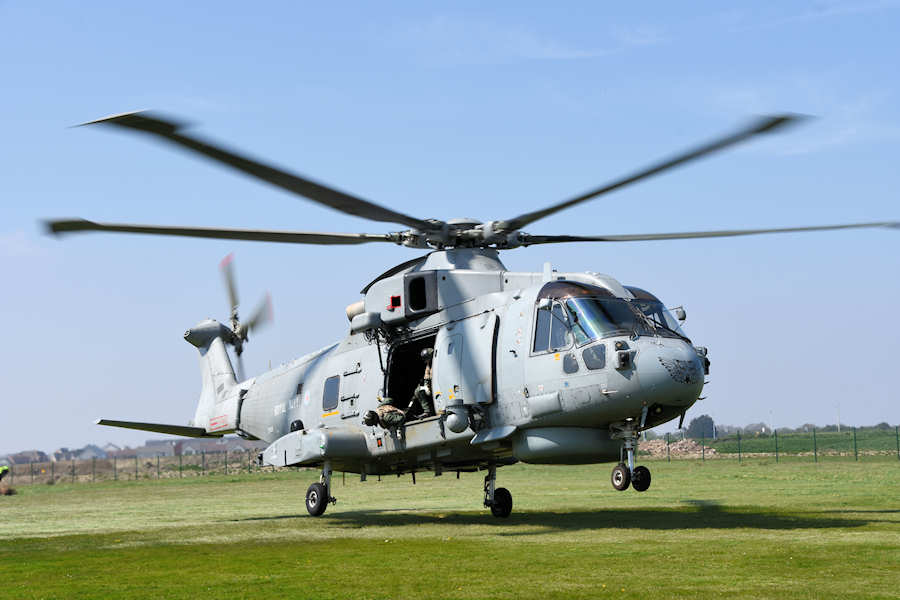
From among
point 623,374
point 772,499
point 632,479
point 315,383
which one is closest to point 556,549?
point 632,479

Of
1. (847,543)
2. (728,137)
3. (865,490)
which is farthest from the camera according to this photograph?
(865,490)

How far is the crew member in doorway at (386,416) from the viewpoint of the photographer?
1970 centimetres

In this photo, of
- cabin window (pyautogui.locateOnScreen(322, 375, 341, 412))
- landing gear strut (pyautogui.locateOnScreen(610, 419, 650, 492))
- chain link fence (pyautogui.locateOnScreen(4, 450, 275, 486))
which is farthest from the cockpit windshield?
chain link fence (pyautogui.locateOnScreen(4, 450, 275, 486))

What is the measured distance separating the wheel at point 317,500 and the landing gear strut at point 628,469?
7.91 meters

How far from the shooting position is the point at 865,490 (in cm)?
2555

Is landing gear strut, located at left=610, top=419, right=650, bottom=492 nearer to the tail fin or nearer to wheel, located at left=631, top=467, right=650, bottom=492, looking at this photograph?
wheel, located at left=631, top=467, right=650, bottom=492

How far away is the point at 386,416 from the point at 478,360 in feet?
8.94

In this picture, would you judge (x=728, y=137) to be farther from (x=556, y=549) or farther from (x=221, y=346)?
(x=221, y=346)

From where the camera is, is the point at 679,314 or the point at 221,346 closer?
the point at 679,314

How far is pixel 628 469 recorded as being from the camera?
15945 millimetres

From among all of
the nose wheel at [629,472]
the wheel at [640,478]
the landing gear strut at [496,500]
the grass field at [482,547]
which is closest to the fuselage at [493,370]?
the nose wheel at [629,472]

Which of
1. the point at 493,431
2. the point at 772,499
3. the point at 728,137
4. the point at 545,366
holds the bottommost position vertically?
the point at 772,499

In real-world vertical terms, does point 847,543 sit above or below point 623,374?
below

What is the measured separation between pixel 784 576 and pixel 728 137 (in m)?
5.73
